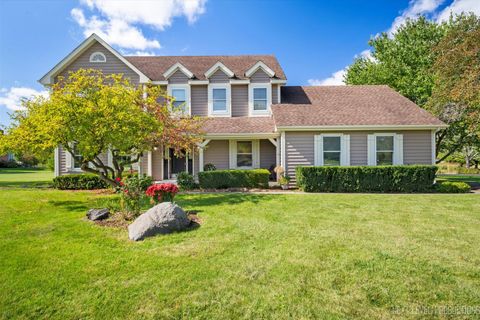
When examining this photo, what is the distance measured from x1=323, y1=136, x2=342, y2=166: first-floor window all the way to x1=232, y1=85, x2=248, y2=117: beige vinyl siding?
18.8ft

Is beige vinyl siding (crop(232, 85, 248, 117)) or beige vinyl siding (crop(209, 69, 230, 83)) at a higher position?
beige vinyl siding (crop(209, 69, 230, 83))

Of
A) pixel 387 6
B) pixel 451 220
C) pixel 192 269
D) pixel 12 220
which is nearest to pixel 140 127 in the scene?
pixel 12 220

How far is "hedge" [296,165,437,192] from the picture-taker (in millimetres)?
11016

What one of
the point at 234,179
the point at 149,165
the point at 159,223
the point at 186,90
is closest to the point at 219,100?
the point at 186,90

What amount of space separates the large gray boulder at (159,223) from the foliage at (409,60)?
2417 cm

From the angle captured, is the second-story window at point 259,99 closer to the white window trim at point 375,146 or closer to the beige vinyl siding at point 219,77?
the beige vinyl siding at point 219,77

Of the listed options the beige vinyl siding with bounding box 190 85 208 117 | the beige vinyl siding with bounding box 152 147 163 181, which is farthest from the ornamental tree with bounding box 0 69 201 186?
the beige vinyl siding with bounding box 190 85 208 117

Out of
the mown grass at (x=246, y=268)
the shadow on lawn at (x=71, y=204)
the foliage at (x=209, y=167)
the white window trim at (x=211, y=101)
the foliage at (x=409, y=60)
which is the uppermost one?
the foliage at (x=409, y=60)

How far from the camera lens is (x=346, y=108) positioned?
14.0 m

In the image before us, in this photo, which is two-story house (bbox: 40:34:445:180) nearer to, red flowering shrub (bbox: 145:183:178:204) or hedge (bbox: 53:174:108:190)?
hedge (bbox: 53:174:108:190)

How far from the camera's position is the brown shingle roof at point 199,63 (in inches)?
614

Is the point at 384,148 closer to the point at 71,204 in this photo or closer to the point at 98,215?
the point at 98,215

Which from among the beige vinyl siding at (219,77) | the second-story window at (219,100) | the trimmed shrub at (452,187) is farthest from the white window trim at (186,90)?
the trimmed shrub at (452,187)

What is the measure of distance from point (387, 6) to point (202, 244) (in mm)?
20721
